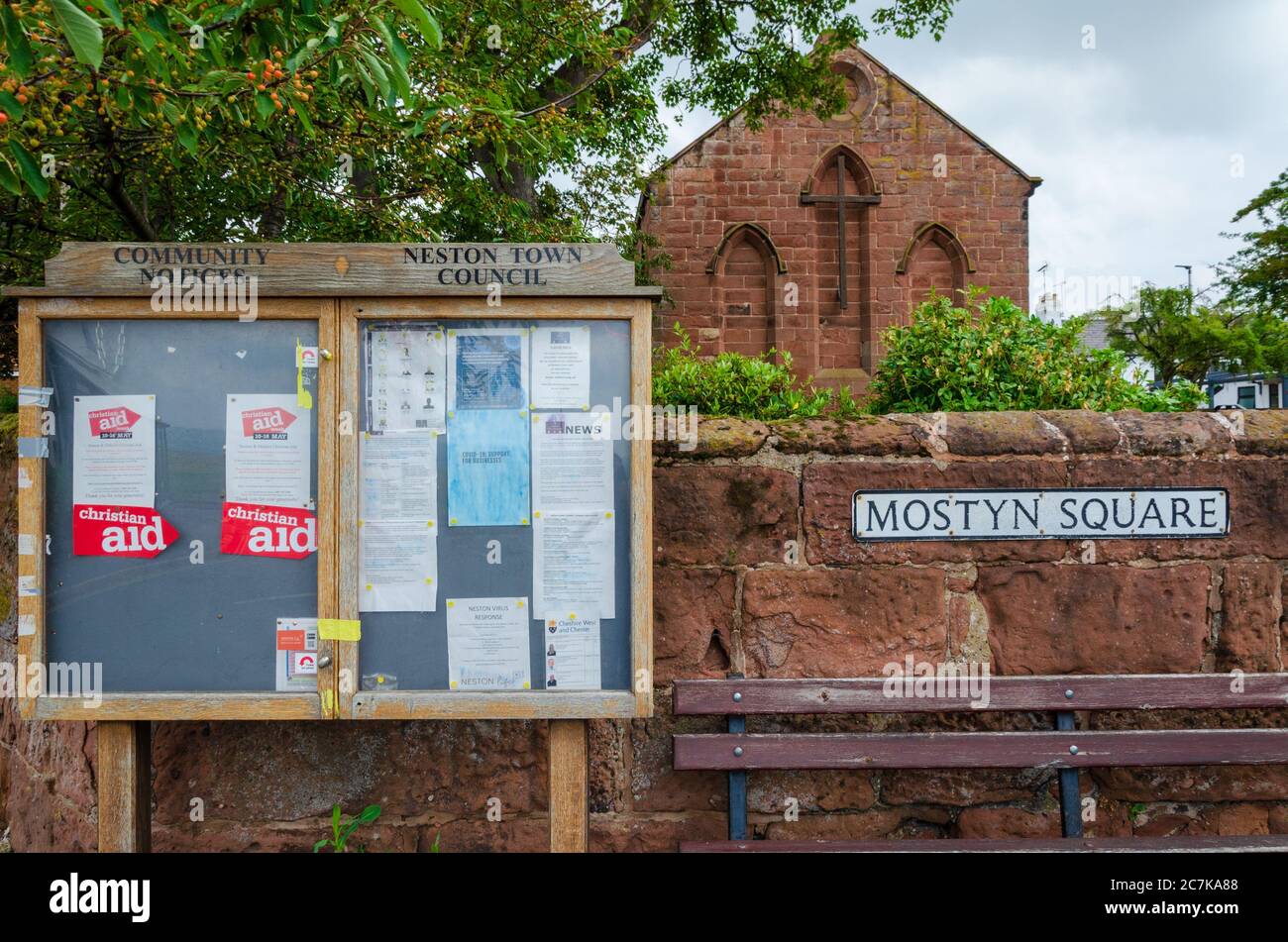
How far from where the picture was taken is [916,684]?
9.96 ft

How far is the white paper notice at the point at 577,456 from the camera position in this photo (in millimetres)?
2623

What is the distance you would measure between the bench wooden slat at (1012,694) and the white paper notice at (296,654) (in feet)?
3.98

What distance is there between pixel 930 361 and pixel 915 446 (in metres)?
0.97

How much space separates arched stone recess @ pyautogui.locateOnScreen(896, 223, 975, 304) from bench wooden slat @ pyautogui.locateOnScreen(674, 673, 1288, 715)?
41.6 feet

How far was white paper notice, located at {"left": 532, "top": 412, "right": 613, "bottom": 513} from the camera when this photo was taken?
262 cm

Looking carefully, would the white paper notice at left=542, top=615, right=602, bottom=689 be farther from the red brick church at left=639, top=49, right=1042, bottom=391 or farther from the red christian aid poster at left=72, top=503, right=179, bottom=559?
the red brick church at left=639, top=49, right=1042, bottom=391

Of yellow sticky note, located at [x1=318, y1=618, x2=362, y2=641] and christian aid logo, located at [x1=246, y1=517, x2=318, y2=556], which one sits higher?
christian aid logo, located at [x1=246, y1=517, x2=318, y2=556]

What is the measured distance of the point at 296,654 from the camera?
2.63 metres

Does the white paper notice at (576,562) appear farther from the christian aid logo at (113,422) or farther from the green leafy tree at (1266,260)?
the green leafy tree at (1266,260)

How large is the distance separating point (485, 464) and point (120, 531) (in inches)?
44.8

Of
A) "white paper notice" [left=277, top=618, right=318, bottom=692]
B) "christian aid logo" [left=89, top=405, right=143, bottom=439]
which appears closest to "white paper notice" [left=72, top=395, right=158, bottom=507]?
"christian aid logo" [left=89, top=405, right=143, bottom=439]

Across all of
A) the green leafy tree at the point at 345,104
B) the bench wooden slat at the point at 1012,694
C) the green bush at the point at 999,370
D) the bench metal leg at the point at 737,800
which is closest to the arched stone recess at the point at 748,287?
the green leafy tree at the point at 345,104

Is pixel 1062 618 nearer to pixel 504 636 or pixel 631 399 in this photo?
pixel 631 399
